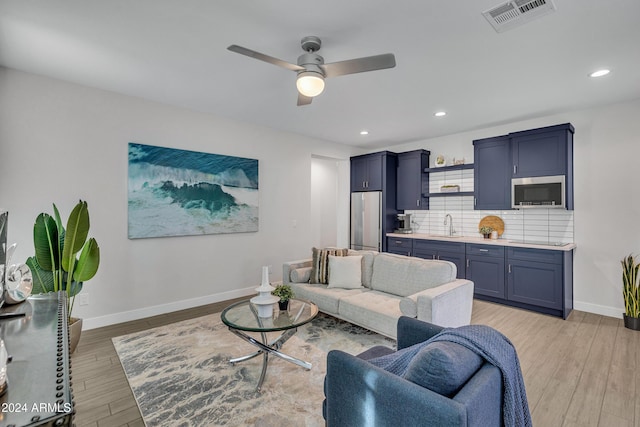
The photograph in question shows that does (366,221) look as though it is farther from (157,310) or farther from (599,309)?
(157,310)

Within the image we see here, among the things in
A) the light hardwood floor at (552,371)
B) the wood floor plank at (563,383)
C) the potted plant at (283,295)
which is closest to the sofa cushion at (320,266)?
the potted plant at (283,295)

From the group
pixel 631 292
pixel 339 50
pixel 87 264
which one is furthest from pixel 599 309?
pixel 87 264

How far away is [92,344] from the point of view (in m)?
2.97

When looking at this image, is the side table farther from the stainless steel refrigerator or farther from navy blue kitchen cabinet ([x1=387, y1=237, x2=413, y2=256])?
the stainless steel refrigerator

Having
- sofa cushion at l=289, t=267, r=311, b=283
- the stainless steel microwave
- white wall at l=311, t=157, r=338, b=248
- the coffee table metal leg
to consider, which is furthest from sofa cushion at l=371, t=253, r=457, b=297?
white wall at l=311, t=157, r=338, b=248

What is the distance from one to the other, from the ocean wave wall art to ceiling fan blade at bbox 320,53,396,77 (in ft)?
8.17

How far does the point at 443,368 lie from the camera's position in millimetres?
1098

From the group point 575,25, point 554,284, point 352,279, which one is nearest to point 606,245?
point 554,284

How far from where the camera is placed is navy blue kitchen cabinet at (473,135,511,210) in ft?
14.5

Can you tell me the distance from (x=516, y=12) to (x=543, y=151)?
8.84ft

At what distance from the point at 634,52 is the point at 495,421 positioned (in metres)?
3.23

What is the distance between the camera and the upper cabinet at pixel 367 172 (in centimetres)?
579

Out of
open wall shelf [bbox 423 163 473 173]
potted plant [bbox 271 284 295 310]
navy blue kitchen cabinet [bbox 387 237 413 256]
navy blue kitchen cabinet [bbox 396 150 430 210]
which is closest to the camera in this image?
potted plant [bbox 271 284 295 310]

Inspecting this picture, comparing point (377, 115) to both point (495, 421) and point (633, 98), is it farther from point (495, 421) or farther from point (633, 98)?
point (495, 421)
